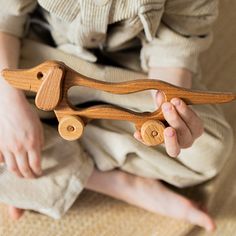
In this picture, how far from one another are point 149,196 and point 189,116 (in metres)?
0.25

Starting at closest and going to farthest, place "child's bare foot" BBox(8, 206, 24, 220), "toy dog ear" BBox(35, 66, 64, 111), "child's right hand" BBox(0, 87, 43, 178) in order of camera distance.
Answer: "toy dog ear" BBox(35, 66, 64, 111), "child's right hand" BBox(0, 87, 43, 178), "child's bare foot" BBox(8, 206, 24, 220)

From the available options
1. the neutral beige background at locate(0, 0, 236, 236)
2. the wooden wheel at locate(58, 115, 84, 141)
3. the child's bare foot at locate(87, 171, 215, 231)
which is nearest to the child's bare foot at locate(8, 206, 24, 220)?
the neutral beige background at locate(0, 0, 236, 236)

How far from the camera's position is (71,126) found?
62 cm

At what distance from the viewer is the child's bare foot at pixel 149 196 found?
0.85m

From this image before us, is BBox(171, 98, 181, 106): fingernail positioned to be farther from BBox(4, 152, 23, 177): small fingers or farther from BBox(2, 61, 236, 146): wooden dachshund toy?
BBox(4, 152, 23, 177): small fingers

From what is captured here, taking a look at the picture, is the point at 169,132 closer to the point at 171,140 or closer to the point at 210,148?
the point at 171,140

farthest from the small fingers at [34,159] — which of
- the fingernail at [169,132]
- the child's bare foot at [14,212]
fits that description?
the fingernail at [169,132]

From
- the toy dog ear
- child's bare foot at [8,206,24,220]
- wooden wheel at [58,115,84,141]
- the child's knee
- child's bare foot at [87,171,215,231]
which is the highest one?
the toy dog ear

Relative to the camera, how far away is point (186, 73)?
31.2 inches

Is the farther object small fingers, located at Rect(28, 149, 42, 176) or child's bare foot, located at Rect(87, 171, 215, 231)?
child's bare foot, located at Rect(87, 171, 215, 231)

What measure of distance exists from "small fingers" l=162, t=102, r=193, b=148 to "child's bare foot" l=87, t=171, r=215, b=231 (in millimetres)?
177

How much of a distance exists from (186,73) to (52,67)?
28 cm

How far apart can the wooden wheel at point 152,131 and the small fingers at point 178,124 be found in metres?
0.01

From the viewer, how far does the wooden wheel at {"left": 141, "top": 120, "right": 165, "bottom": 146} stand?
63 cm
